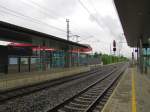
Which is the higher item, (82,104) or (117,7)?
(117,7)

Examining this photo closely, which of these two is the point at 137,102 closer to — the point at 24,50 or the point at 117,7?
the point at 117,7

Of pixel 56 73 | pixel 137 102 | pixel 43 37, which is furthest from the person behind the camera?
pixel 56 73

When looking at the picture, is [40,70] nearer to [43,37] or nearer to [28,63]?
[28,63]

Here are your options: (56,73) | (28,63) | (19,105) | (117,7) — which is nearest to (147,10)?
(117,7)

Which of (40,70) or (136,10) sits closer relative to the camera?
(136,10)

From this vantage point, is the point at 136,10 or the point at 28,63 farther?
the point at 28,63

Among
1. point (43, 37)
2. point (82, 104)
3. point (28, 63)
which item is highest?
point (43, 37)

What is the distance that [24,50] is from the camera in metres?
31.6

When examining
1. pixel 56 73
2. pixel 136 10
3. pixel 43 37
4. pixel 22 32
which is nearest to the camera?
pixel 136 10

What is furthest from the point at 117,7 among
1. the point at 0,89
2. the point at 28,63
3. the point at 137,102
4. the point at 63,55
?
the point at 63,55

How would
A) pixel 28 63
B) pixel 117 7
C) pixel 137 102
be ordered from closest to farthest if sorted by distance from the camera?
1. pixel 137 102
2. pixel 117 7
3. pixel 28 63

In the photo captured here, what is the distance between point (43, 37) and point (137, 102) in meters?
13.1

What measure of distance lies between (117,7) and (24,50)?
18227 millimetres

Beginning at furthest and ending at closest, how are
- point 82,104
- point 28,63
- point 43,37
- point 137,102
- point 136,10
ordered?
point 28,63
point 43,37
point 136,10
point 82,104
point 137,102
